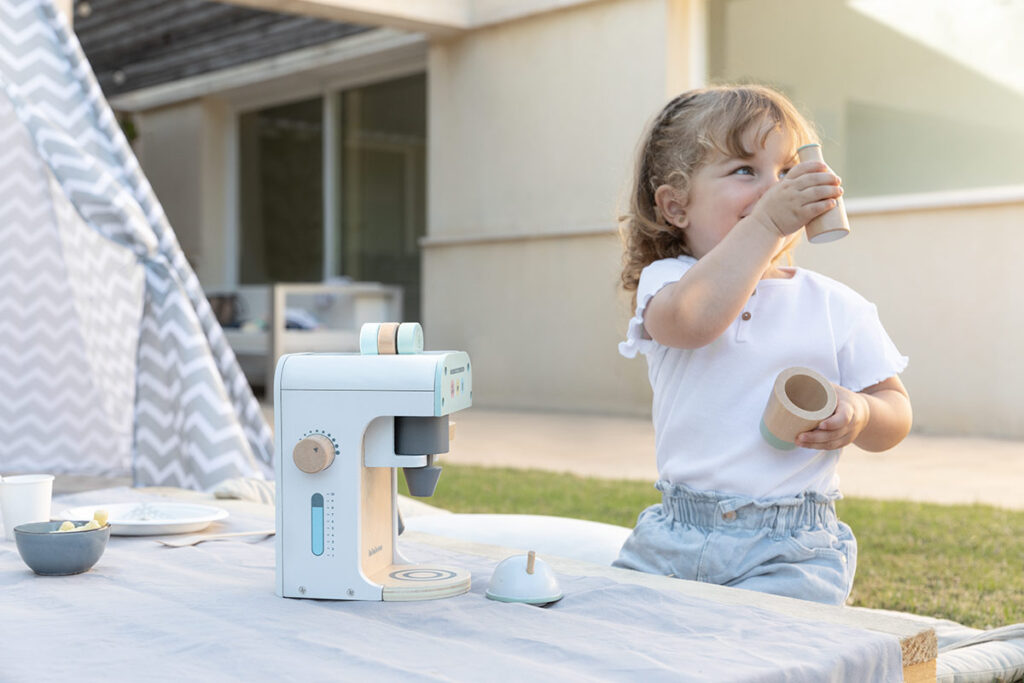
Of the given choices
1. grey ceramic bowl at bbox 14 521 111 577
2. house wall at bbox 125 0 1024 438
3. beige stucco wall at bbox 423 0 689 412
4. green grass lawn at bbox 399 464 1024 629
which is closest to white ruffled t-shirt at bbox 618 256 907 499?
grey ceramic bowl at bbox 14 521 111 577

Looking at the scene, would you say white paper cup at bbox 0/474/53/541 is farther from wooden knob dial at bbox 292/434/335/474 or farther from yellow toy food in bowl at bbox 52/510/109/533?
wooden knob dial at bbox 292/434/335/474

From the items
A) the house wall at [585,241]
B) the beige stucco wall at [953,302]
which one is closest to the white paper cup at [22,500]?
the house wall at [585,241]

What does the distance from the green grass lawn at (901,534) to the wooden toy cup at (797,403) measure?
1123 mm

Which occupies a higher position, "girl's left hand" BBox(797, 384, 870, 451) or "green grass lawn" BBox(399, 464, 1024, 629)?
"girl's left hand" BBox(797, 384, 870, 451)

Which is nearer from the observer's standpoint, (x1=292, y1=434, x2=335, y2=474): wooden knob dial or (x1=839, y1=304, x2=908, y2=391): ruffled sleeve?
(x1=292, y1=434, x2=335, y2=474): wooden knob dial

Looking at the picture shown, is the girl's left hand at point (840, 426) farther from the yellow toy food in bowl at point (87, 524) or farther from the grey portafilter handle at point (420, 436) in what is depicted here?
the yellow toy food in bowl at point (87, 524)

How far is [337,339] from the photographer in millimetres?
8031

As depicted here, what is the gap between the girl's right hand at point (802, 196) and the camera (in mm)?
1411

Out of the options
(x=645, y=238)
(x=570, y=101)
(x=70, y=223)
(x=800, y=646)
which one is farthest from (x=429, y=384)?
(x=570, y=101)

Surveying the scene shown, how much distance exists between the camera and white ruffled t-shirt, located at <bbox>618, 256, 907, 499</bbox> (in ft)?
5.12

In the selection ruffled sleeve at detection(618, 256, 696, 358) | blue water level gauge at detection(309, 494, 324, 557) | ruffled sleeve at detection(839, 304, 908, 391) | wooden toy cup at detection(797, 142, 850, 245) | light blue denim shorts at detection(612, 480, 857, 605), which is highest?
wooden toy cup at detection(797, 142, 850, 245)

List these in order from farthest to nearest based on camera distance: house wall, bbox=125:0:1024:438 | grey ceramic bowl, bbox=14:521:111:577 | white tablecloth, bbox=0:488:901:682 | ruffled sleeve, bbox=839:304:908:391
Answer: house wall, bbox=125:0:1024:438
ruffled sleeve, bbox=839:304:908:391
grey ceramic bowl, bbox=14:521:111:577
white tablecloth, bbox=0:488:901:682

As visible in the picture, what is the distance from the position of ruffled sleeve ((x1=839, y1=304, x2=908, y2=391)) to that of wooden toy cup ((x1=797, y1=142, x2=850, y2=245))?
0.22 m

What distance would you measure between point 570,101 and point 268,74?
3.45 m
